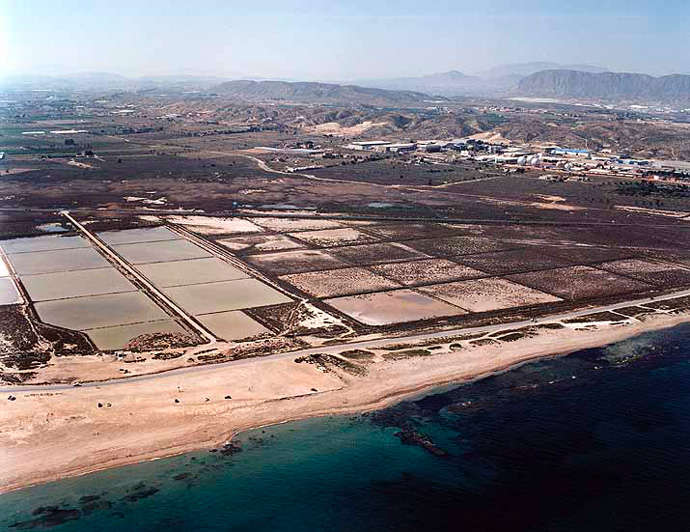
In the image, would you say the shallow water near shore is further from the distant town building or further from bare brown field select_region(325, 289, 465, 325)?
the distant town building

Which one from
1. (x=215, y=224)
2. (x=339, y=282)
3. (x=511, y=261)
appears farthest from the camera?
(x=215, y=224)

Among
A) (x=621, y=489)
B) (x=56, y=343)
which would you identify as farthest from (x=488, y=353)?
(x=56, y=343)

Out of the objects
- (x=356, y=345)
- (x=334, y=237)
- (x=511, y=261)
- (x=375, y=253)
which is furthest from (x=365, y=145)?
(x=356, y=345)

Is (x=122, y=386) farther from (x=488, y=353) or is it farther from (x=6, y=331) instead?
(x=488, y=353)

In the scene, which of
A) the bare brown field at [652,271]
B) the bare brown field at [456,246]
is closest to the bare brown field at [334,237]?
the bare brown field at [456,246]

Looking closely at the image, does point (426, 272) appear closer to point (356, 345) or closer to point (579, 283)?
point (579, 283)

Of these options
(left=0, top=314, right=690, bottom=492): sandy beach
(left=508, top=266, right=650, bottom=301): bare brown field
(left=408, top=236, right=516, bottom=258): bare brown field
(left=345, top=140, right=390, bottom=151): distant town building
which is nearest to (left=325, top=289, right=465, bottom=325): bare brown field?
(left=0, top=314, right=690, bottom=492): sandy beach
